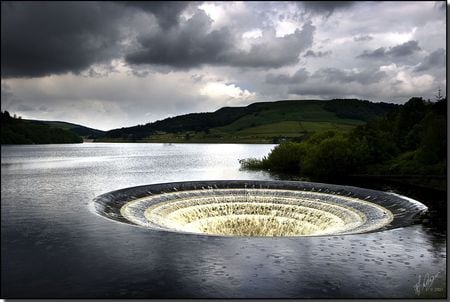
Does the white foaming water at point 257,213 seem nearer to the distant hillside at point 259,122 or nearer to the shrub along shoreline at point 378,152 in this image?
the shrub along shoreline at point 378,152

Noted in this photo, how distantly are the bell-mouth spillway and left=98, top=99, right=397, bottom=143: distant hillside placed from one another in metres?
90.9

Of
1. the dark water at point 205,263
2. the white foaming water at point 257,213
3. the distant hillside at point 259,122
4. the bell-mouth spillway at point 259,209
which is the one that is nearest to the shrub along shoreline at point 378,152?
the bell-mouth spillway at point 259,209

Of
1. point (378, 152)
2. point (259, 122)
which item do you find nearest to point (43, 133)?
point (378, 152)

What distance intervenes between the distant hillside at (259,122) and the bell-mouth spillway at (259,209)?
90865mm

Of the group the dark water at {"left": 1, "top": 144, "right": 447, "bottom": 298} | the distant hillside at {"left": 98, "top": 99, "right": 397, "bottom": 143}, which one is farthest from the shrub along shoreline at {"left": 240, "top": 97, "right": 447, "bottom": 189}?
the distant hillside at {"left": 98, "top": 99, "right": 397, "bottom": 143}

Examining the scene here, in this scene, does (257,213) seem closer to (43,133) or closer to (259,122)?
(43,133)

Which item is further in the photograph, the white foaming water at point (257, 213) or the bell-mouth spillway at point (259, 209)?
the white foaming water at point (257, 213)

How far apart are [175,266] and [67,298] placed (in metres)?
3.29

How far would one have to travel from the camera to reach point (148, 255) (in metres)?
12.9

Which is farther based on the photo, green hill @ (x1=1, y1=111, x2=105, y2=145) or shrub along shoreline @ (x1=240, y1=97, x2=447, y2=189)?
shrub along shoreline @ (x1=240, y1=97, x2=447, y2=189)

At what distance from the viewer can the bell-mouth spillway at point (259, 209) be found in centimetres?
2055

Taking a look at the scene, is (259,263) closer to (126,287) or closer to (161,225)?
(126,287)

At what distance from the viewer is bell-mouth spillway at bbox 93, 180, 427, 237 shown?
20547 millimetres

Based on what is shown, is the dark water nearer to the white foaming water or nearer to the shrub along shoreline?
the white foaming water
